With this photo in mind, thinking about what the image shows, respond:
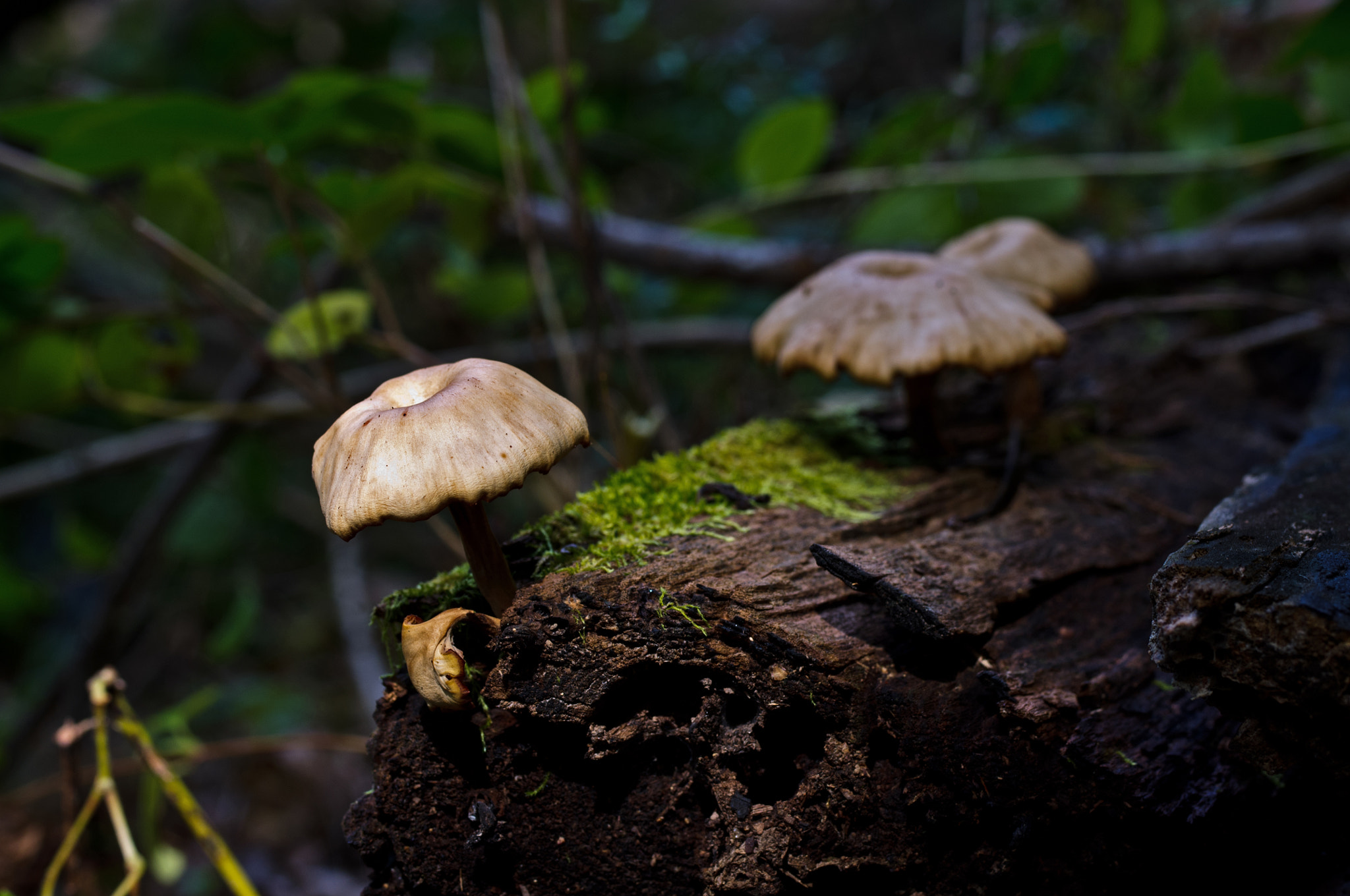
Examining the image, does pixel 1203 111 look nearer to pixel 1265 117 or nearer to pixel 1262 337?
pixel 1265 117

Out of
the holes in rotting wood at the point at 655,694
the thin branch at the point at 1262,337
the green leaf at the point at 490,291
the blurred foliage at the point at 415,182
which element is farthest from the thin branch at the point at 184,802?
the thin branch at the point at 1262,337

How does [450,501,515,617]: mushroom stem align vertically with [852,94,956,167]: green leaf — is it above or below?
below

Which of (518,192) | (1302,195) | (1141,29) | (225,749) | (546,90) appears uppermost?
(546,90)

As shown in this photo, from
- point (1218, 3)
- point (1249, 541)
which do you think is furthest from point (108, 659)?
point (1218, 3)

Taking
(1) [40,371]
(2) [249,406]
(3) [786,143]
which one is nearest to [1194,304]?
(3) [786,143]

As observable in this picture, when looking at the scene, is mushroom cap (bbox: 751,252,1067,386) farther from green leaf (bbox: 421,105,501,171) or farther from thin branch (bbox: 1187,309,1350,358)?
green leaf (bbox: 421,105,501,171)

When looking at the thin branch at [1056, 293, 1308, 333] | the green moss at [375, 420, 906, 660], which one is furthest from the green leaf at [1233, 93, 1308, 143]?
the green moss at [375, 420, 906, 660]

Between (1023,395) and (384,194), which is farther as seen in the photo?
(384,194)
